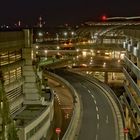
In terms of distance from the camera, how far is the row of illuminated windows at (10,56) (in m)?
44.9

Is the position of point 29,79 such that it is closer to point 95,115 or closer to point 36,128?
point 95,115

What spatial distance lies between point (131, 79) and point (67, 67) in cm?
4892

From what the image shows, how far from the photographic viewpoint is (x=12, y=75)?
47250mm

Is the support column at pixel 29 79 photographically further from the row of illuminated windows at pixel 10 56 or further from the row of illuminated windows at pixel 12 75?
the row of illuminated windows at pixel 12 75

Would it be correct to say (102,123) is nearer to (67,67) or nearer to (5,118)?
(5,118)

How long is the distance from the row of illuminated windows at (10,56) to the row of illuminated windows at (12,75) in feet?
3.78

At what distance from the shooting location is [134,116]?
53.7 metres

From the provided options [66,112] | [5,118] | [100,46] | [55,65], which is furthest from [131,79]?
[100,46]

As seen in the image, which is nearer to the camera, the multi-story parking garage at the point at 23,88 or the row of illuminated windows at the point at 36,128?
the row of illuminated windows at the point at 36,128

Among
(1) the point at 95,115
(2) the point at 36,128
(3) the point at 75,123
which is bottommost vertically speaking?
(1) the point at 95,115

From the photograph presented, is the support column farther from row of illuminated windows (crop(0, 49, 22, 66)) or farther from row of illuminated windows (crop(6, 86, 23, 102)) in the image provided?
row of illuminated windows (crop(6, 86, 23, 102))

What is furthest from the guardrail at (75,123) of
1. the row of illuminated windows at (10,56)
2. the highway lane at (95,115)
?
the row of illuminated windows at (10,56)

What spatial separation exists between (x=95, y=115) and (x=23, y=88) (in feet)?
31.2

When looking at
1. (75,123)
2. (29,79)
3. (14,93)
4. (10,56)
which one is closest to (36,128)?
(75,123)
